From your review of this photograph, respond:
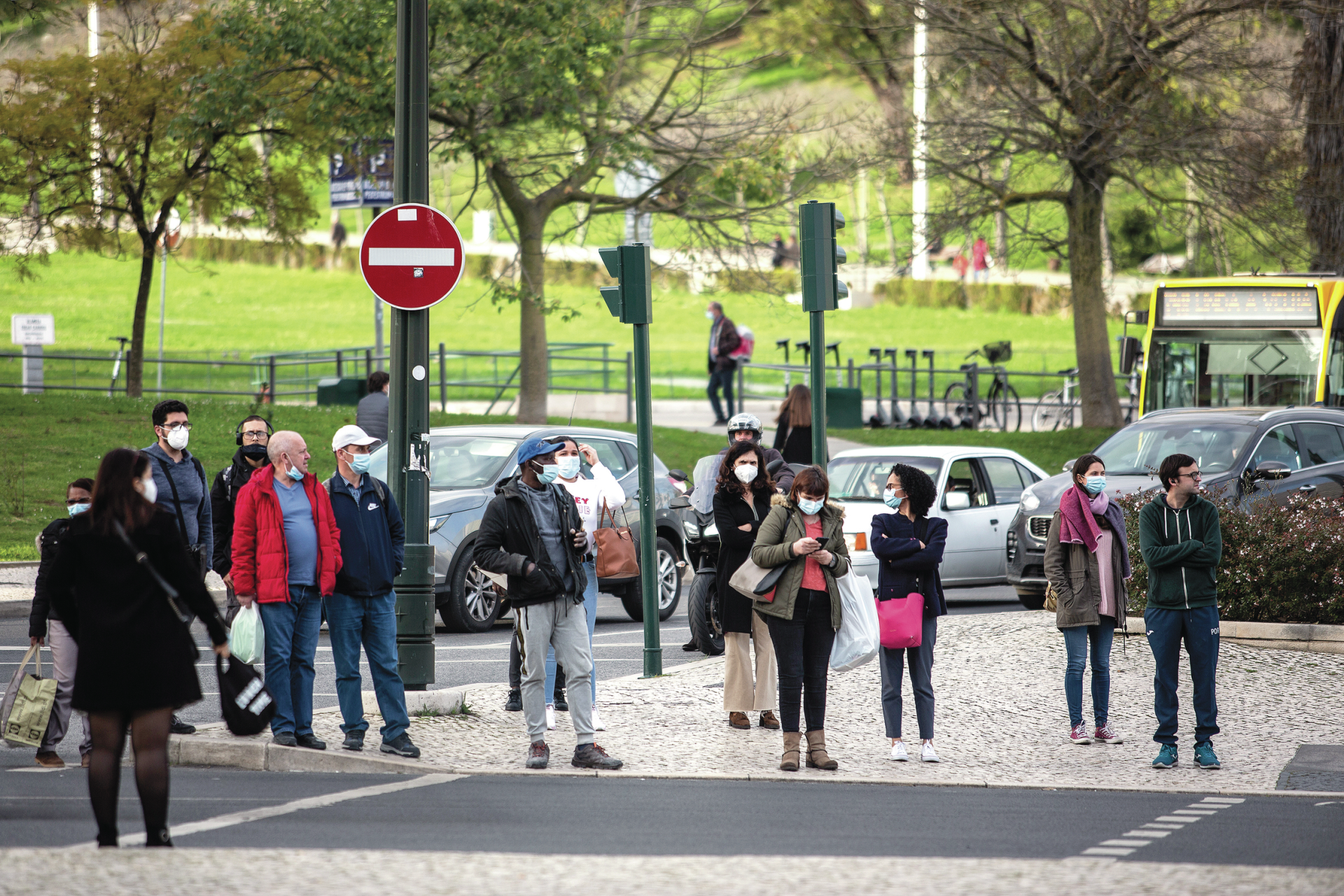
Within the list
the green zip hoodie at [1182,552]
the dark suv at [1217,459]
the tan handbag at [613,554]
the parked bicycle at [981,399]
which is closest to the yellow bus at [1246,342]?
the dark suv at [1217,459]

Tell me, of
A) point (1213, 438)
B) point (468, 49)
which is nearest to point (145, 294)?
point (468, 49)

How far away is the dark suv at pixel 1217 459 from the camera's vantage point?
15.5 meters

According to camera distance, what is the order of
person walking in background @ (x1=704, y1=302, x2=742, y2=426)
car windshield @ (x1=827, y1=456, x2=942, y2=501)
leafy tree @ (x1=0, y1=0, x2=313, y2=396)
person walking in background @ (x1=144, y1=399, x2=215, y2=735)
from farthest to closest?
person walking in background @ (x1=704, y1=302, x2=742, y2=426) → leafy tree @ (x1=0, y1=0, x2=313, y2=396) → car windshield @ (x1=827, y1=456, x2=942, y2=501) → person walking in background @ (x1=144, y1=399, x2=215, y2=735)

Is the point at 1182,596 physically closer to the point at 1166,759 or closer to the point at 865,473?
the point at 1166,759

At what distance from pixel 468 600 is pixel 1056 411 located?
798 inches

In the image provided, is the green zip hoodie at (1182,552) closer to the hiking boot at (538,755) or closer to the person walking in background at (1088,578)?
the person walking in background at (1088,578)

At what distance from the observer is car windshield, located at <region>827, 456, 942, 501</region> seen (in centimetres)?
1625

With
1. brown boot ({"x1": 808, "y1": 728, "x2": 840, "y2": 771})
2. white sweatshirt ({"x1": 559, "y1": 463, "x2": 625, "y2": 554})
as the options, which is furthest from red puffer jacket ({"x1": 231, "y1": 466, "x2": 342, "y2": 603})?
brown boot ({"x1": 808, "y1": 728, "x2": 840, "y2": 771})

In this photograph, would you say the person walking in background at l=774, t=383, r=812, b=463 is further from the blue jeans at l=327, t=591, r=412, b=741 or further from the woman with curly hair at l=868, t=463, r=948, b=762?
the blue jeans at l=327, t=591, r=412, b=741

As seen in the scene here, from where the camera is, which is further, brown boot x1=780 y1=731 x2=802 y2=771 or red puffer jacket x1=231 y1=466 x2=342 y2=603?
brown boot x1=780 y1=731 x2=802 y2=771

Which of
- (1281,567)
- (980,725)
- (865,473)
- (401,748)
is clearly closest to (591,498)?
(401,748)

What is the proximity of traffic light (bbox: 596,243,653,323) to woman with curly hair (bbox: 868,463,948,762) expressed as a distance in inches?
112

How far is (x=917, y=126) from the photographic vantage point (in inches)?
1133

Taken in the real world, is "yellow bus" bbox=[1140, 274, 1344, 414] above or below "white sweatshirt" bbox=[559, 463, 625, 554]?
above
